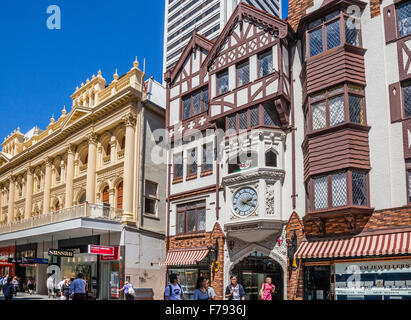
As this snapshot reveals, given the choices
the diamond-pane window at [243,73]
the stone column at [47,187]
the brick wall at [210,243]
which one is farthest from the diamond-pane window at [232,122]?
the stone column at [47,187]

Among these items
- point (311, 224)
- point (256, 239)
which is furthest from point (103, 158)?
point (311, 224)

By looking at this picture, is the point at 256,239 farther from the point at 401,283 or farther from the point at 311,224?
the point at 401,283

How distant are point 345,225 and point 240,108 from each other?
24.5 feet

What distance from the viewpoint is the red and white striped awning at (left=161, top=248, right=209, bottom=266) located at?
2164cm

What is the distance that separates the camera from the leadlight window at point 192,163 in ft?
78.4

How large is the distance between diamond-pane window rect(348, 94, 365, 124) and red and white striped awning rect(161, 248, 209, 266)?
9317 mm

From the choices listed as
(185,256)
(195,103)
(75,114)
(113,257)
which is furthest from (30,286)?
(195,103)

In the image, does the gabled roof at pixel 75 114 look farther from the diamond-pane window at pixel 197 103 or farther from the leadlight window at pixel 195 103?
the diamond-pane window at pixel 197 103

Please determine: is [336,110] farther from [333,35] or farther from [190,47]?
[190,47]

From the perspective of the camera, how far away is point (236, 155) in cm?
2091

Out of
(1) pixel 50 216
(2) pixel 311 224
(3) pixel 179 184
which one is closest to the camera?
(2) pixel 311 224

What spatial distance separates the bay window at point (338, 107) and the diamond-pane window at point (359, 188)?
205 centimetres

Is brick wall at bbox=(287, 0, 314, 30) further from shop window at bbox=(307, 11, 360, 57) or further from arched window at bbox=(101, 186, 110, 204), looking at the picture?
arched window at bbox=(101, 186, 110, 204)

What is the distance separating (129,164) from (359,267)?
595 inches
